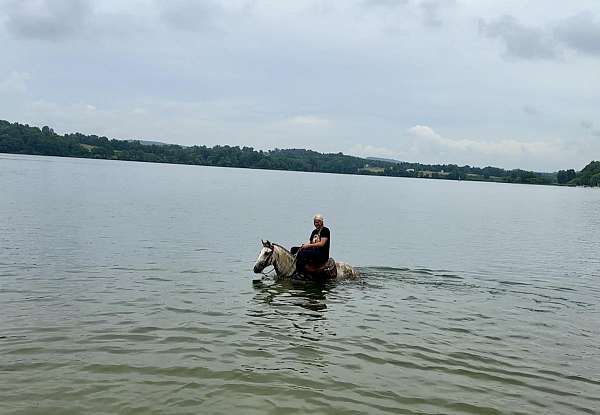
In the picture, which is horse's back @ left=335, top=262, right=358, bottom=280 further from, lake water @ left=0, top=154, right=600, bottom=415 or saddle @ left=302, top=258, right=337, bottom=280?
lake water @ left=0, top=154, right=600, bottom=415

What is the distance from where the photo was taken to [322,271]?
56.4 feet

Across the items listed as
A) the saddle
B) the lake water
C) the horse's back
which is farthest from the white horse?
the horse's back

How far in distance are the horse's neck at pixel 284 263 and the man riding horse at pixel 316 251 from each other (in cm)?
20

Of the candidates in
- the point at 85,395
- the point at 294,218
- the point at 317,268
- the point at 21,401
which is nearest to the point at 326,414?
the point at 85,395

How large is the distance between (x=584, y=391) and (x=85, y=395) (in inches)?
320

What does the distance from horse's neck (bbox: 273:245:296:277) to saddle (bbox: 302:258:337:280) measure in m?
0.46

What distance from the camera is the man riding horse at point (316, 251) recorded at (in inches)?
656

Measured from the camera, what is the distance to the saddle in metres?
17.0

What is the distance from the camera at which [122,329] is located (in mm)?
10930

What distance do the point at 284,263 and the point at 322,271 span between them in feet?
4.17

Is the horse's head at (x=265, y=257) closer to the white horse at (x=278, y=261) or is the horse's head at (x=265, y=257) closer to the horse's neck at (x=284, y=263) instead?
the white horse at (x=278, y=261)

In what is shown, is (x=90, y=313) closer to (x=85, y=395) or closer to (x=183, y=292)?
(x=183, y=292)

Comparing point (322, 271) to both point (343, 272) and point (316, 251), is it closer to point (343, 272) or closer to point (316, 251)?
point (316, 251)

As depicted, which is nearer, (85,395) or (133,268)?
(85,395)
